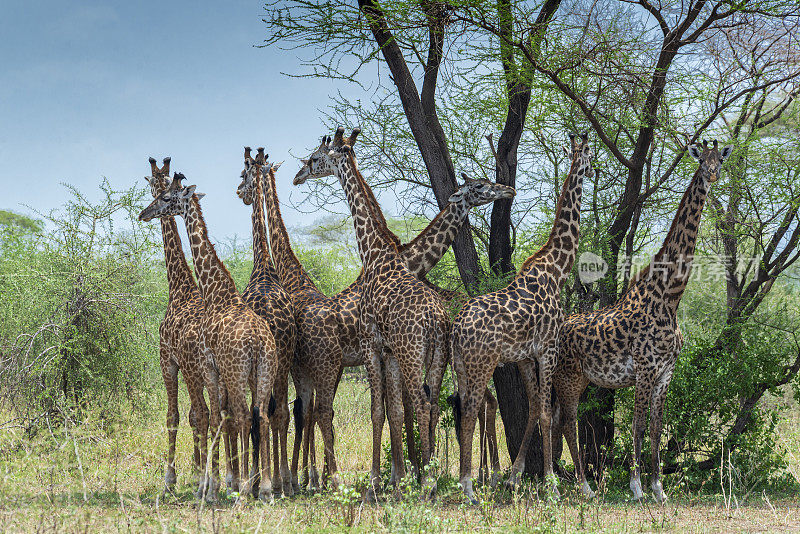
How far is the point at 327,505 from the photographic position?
6930mm

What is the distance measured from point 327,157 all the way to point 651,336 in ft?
13.6

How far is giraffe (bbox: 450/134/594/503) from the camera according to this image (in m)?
6.91

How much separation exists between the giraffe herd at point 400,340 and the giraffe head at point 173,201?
0.02 metres

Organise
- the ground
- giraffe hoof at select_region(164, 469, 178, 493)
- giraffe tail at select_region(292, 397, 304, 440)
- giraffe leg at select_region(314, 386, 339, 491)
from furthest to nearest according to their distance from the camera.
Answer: giraffe tail at select_region(292, 397, 304, 440), giraffe hoof at select_region(164, 469, 178, 493), giraffe leg at select_region(314, 386, 339, 491), the ground

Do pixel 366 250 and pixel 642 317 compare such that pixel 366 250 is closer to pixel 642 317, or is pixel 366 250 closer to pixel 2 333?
pixel 642 317

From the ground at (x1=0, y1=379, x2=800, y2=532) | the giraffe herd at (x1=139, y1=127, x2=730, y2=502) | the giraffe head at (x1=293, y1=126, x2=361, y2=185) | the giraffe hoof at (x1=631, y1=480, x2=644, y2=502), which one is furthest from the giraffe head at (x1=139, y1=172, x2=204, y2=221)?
the giraffe hoof at (x1=631, y1=480, x2=644, y2=502)

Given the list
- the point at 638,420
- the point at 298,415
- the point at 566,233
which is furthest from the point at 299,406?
the point at 638,420

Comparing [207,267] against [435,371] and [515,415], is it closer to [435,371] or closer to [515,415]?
[435,371]

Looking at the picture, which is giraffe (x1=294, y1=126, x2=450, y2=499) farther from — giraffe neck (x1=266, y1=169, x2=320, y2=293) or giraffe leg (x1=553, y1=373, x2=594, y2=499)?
giraffe leg (x1=553, y1=373, x2=594, y2=499)

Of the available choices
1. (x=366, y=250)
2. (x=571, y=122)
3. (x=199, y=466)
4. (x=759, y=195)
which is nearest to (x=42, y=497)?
(x=199, y=466)

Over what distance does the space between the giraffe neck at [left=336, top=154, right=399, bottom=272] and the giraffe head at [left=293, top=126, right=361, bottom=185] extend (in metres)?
0.08

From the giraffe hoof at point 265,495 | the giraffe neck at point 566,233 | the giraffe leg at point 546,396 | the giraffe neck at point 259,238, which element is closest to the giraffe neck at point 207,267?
the giraffe neck at point 259,238

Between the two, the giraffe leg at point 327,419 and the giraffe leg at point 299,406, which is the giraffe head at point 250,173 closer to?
the giraffe leg at point 299,406

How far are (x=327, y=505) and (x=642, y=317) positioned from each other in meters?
3.71
